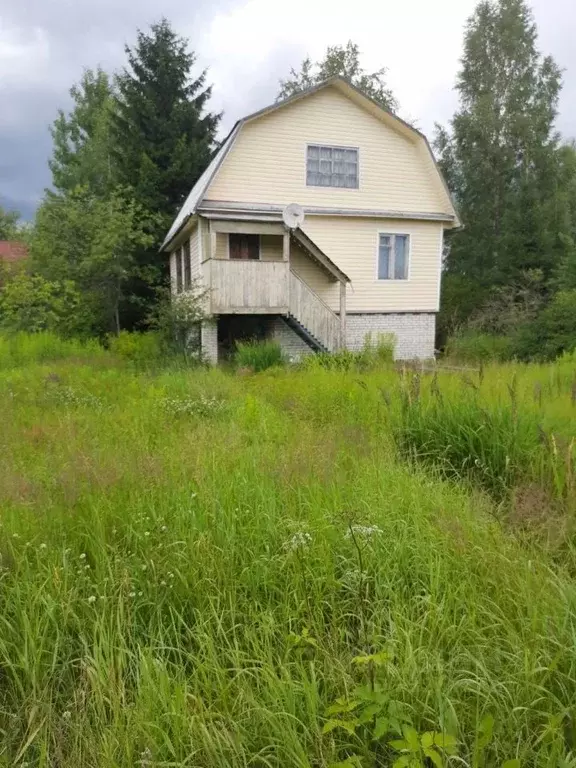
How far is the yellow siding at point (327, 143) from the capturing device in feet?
51.1

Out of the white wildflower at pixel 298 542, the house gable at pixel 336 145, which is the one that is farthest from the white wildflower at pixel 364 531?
the house gable at pixel 336 145

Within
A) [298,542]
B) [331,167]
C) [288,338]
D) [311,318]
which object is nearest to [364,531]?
[298,542]

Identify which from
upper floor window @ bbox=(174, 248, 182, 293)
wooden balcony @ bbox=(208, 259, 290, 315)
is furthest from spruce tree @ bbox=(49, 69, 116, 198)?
wooden balcony @ bbox=(208, 259, 290, 315)

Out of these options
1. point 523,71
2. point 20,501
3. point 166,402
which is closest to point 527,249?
point 523,71

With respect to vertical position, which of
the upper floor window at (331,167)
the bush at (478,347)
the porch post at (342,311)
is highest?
the upper floor window at (331,167)

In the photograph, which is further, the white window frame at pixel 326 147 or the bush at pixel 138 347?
the white window frame at pixel 326 147

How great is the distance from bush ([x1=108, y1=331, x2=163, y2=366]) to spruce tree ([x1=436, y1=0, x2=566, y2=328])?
14.7 m

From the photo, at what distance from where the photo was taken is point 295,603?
236 cm

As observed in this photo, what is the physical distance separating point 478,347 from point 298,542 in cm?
1595

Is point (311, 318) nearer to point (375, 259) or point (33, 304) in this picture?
point (375, 259)

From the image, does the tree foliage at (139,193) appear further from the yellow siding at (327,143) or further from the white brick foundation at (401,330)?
the white brick foundation at (401,330)

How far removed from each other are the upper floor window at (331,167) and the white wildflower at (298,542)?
51.4 feet

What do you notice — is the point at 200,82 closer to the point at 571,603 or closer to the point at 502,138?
the point at 502,138

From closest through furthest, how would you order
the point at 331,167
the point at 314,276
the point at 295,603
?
the point at 295,603 < the point at 331,167 < the point at 314,276
